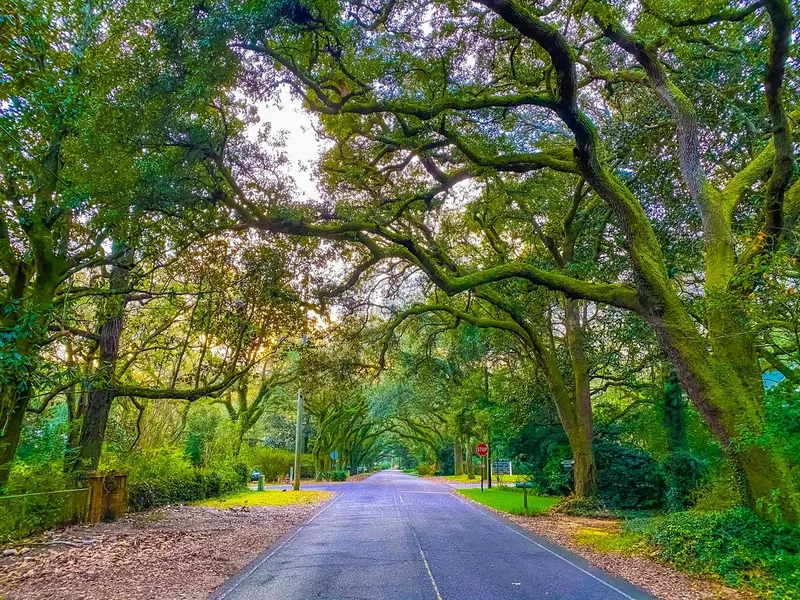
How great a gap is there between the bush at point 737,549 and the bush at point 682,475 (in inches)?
185

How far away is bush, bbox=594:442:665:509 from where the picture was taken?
1589 centimetres

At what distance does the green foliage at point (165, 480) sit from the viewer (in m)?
13.7

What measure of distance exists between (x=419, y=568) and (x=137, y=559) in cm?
443

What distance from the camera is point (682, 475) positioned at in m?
12.7

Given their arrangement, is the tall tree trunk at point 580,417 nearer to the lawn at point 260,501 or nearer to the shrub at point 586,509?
the shrub at point 586,509

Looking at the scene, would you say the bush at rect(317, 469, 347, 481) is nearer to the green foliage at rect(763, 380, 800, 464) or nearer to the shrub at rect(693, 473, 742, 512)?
the shrub at rect(693, 473, 742, 512)

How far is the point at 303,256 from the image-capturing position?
12133mm

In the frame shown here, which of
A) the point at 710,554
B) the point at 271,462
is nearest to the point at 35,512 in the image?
the point at 710,554

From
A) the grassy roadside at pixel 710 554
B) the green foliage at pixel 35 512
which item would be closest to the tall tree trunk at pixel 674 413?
the grassy roadside at pixel 710 554

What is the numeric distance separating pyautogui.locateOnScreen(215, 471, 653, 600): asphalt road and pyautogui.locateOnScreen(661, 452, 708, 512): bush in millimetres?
4400

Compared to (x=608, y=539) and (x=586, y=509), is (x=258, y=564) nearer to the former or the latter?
(x=608, y=539)

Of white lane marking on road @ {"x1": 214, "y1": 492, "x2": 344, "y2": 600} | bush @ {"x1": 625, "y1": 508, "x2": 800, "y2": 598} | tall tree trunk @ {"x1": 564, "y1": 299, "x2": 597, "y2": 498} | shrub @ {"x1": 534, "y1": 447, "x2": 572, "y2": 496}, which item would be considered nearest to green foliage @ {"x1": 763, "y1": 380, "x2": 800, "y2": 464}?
bush @ {"x1": 625, "y1": 508, "x2": 800, "y2": 598}

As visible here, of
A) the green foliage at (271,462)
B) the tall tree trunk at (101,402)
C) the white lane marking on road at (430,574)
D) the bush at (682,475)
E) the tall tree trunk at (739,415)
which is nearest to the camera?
the white lane marking on road at (430,574)

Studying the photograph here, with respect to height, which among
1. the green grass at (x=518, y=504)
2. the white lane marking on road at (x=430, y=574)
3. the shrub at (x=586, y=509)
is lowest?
the green grass at (x=518, y=504)
